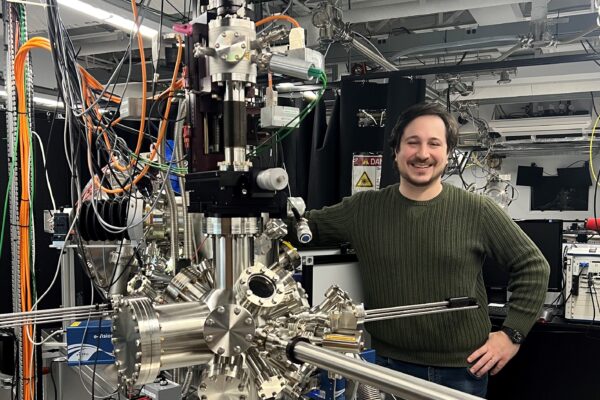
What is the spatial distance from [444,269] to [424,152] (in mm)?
391

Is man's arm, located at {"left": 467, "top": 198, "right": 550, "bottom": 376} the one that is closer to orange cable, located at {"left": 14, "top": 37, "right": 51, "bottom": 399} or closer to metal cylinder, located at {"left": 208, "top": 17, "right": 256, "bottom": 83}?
metal cylinder, located at {"left": 208, "top": 17, "right": 256, "bottom": 83}

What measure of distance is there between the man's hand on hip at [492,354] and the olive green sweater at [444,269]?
0.05m

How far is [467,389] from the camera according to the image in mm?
1734

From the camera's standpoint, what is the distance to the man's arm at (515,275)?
1.70m

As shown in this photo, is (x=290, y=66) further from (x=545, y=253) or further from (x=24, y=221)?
(x=545, y=253)

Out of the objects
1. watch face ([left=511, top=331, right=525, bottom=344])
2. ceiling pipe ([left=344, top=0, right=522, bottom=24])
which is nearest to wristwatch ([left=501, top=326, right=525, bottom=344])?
watch face ([left=511, top=331, right=525, bottom=344])

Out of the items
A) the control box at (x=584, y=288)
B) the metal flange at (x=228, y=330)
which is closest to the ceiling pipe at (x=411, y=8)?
the control box at (x=584, y=288)

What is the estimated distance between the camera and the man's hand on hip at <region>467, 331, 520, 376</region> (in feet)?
5.47

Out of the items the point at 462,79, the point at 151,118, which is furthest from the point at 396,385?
the point at 462,79

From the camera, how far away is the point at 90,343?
4.90 ft

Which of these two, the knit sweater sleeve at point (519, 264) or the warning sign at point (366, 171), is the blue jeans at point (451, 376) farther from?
the warning sign at point (366, 171)

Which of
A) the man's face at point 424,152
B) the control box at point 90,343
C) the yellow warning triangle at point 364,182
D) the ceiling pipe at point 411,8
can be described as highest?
the ceiling pipe at point 411,8

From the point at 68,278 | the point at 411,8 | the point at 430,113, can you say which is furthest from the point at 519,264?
the point at 411,8

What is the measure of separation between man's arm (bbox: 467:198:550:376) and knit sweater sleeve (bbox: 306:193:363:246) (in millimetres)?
448
